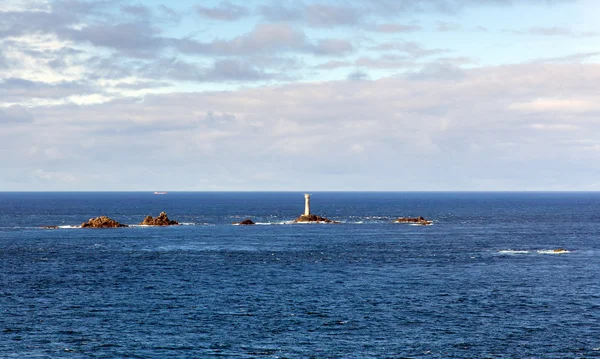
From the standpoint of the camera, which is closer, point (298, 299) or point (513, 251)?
point (298, 299)

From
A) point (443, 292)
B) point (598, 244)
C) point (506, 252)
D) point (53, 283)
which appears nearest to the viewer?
point (443, 292)

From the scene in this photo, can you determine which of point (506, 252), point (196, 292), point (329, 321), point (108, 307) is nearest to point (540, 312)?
point (329, 321)

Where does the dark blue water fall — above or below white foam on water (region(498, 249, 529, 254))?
below

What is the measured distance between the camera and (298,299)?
74312 mm

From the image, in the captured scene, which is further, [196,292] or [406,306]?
[196,292]

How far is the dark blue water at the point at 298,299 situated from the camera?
54.9 meters

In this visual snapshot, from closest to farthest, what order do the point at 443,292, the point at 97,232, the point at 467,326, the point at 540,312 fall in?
the point at 467,326 < the point at 540,312 < the point at 443,292 < the point at 97,232

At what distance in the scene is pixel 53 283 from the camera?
84500 millimetres

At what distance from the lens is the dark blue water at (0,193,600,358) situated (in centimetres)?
5488

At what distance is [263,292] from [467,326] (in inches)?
1027

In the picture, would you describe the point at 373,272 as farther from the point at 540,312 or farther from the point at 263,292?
the point at 540,312

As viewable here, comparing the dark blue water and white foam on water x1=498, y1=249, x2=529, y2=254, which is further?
white foam on water x1=498, y1=249, x2=529, y2=254

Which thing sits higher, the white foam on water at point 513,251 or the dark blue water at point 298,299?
the white foam on water at point 513,251

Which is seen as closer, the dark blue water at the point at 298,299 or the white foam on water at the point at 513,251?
the dark blue water at the point at 298,299
